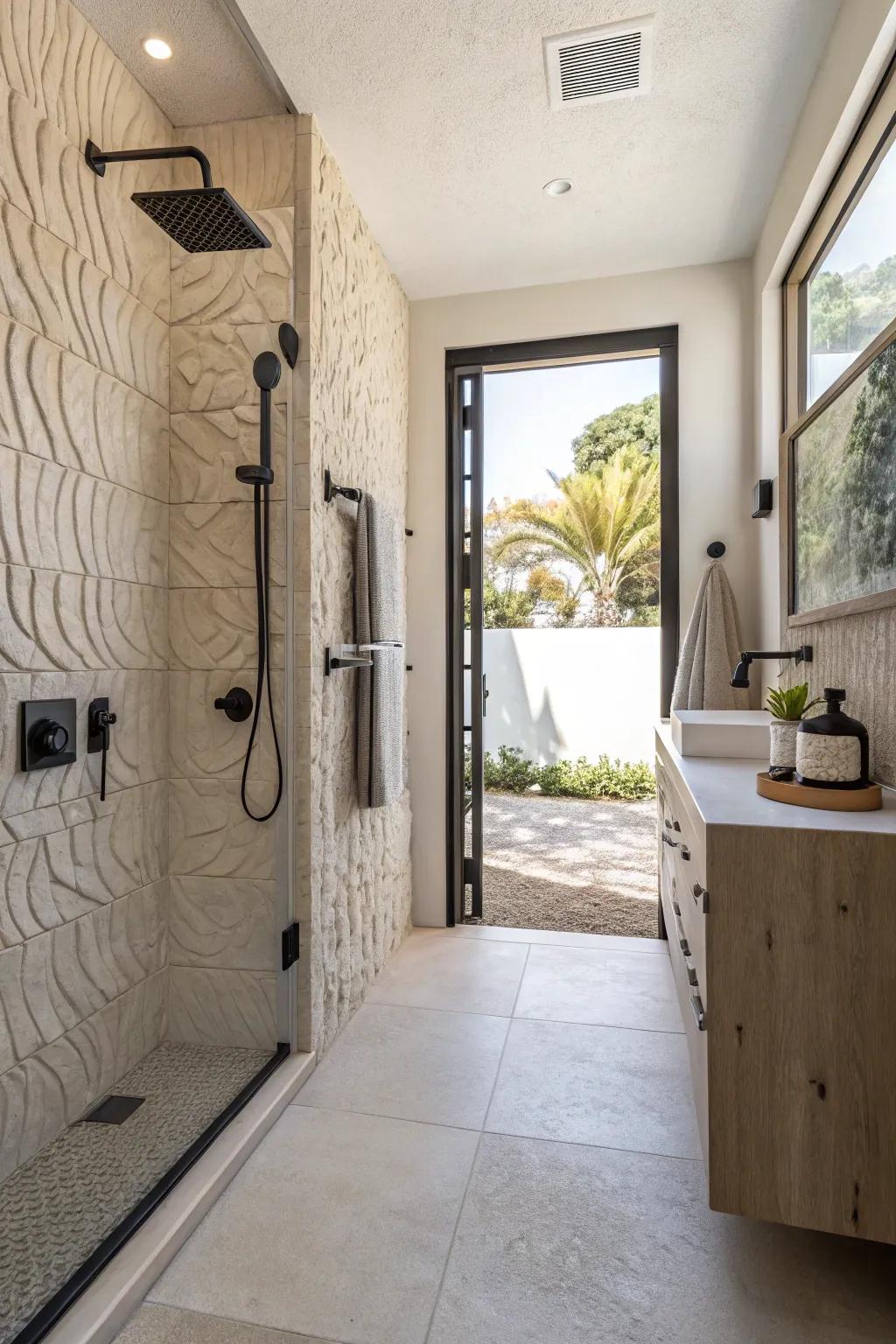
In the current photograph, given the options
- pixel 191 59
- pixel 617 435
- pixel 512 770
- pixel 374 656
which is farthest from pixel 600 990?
pixel 617 435

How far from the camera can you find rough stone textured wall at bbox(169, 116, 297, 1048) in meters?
1.97

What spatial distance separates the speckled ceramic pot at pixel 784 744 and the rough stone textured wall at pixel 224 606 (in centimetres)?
122

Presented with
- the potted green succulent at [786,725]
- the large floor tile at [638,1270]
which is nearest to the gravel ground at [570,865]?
the large floor tile at [638,1270]

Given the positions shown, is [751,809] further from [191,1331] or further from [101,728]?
[101,728]

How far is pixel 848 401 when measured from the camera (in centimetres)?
172

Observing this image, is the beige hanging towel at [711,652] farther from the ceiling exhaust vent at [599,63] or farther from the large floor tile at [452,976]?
the ceiling exhaust vent at [599,63]

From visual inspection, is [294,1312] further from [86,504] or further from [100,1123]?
[86,504]

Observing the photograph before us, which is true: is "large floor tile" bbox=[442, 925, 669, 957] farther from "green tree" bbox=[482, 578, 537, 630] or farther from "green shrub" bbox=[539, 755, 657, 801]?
"green tree" bbox=[482, 578, 537, 630]

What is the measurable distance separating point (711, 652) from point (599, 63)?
5.83ft

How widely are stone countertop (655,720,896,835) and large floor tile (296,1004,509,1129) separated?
982 mm

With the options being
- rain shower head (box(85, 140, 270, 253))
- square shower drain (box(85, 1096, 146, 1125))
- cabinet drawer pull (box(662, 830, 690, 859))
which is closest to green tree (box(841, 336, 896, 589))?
cabinet drawer pull (box(662, 830, 690, 859))

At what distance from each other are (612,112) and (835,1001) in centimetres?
225

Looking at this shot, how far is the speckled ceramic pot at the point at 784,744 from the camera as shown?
1.56m

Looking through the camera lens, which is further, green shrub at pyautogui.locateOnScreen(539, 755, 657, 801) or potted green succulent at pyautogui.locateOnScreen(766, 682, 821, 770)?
green shrub at pyautogui.locateOnScreen(539, 755, 657, 801)
